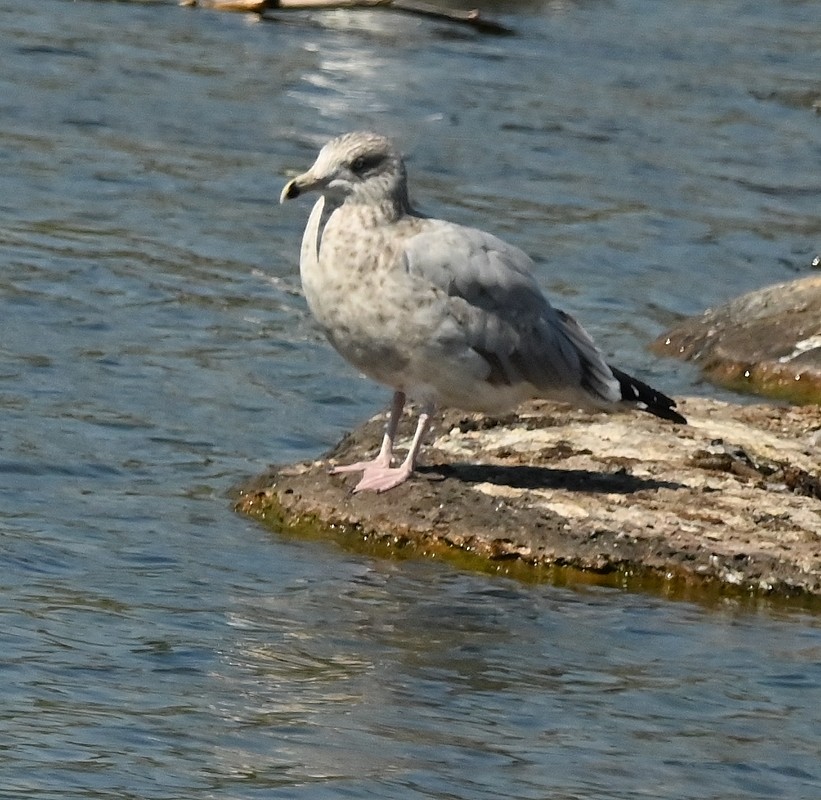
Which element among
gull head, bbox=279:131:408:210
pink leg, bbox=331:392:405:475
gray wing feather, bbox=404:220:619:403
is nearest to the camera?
gray wing feather, bbox=404:220:619:403

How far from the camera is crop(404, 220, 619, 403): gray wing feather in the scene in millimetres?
7469

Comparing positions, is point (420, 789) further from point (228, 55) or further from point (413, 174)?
point (228, 55)

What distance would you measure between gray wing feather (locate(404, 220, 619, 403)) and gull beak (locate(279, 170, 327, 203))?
42 centimetres

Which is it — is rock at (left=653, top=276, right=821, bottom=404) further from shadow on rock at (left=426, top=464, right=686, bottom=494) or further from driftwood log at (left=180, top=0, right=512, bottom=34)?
driftwood log at (left=180, top=0, right=512, bottom=34)

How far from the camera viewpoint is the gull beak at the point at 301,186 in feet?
24.8

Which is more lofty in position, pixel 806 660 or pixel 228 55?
pixel 228 55

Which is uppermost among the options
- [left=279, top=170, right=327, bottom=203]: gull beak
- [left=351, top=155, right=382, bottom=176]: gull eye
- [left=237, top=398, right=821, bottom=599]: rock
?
[left=351, top=155, right=382, bottom=176]: gull eye

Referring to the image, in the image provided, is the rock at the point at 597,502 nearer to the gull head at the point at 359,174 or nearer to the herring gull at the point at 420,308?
the herring gull at the point at 420,308

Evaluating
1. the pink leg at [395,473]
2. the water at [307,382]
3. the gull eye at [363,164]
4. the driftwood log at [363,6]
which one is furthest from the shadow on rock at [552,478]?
the driftwood log at [363,6]

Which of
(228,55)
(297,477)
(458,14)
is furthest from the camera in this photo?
(458,14)

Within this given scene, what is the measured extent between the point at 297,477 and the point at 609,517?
1245 mm

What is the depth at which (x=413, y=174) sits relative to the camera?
15633 millimetres

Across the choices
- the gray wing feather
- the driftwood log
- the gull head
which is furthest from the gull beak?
the driftwood log

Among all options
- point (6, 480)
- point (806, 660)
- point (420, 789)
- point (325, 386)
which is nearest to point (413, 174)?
point (325, 386)
